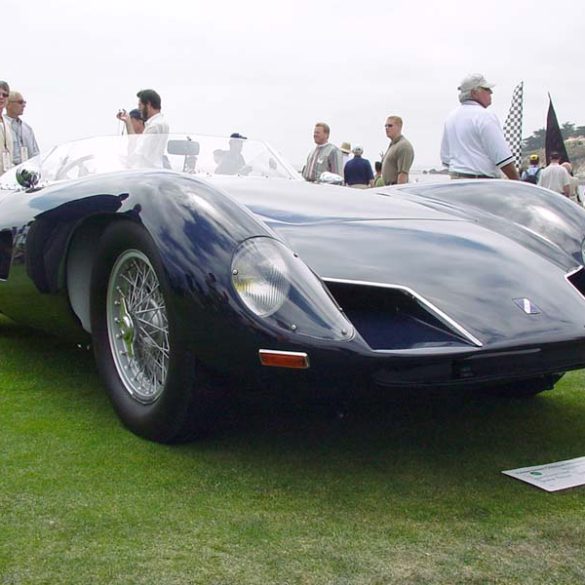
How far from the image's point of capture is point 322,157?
25.9ft

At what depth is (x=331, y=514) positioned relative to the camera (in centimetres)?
230

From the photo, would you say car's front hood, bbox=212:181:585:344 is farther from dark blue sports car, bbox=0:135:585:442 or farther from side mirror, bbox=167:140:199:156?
side mirror, bbox=167:140:199:156

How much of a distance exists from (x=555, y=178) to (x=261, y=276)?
9.76 meters

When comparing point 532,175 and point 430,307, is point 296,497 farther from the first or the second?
point 532,175

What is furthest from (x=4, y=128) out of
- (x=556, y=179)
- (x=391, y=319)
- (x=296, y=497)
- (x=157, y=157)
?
(x=556, y=179)

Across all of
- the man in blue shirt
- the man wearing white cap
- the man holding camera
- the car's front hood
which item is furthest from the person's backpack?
the car's front hood

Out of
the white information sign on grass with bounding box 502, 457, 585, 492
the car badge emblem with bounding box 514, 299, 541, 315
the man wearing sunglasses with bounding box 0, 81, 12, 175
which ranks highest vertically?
the man wearing sunglasses with bounding box 0, 81, 12, 175

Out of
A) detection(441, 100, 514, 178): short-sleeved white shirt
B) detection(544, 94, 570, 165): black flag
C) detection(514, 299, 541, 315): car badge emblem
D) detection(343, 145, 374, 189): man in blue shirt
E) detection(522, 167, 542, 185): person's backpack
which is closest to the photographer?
detection(514, 299, 541, 315): car badge emblem

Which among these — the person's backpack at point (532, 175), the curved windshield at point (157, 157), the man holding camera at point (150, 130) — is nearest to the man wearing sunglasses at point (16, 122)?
the man holding camera at point (150, 130)

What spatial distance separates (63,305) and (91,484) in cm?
105

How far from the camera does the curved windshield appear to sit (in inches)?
168

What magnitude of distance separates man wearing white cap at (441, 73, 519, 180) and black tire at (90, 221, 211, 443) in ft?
11.1

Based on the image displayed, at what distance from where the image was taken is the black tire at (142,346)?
2.67 metres

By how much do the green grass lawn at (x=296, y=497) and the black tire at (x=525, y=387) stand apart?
2.5 inches
